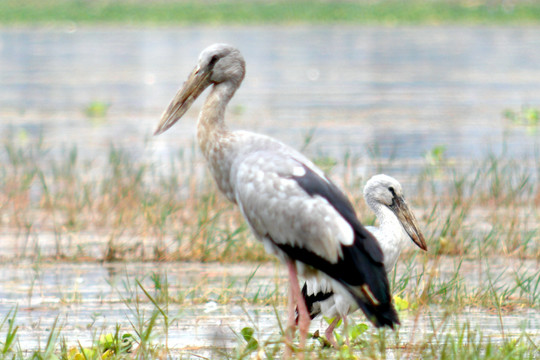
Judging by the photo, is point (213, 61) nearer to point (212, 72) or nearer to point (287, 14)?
point (212, 72)

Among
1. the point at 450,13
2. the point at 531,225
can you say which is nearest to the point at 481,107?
the point at 531,225

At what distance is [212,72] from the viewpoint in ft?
17.0

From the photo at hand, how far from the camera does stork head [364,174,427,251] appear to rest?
5.31 metres

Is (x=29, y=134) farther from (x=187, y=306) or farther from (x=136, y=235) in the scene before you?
(x=187, y=306)

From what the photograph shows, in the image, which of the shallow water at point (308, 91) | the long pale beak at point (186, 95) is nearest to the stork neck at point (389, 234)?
the long pale beak at point (186, 95)

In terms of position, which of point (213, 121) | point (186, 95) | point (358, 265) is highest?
point (186, 95)

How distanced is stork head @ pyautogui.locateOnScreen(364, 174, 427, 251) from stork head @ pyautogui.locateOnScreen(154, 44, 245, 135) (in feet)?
2.86

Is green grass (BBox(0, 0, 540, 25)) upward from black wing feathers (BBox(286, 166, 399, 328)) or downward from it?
upward

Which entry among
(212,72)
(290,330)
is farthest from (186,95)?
(290,330)

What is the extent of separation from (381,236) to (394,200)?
1.10ft

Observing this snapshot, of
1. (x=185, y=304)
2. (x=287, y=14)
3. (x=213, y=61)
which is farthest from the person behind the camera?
(x=287, y=14)

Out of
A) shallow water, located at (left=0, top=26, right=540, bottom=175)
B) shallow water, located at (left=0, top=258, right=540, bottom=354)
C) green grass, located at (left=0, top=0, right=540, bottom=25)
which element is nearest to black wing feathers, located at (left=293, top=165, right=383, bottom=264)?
shallow water, located at (left=0, top=258, right=540, bottom=354)

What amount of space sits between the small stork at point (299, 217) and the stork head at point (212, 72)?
0.89 ft

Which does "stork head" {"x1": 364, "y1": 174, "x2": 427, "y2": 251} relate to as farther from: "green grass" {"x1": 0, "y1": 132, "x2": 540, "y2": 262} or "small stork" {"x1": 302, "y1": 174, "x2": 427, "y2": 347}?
"green grass" {"x1": 0, "y1": 132, "x2": 540, "y2": 262}
